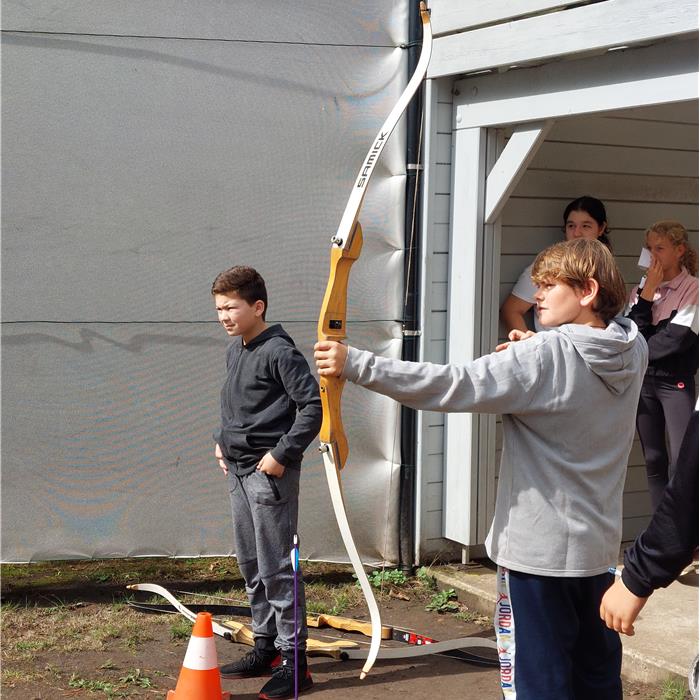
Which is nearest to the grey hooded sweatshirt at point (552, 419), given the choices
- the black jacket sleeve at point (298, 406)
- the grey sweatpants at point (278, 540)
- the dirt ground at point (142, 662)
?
the black jacket sleeve at point (298, 406)

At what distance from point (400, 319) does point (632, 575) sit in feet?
10.6

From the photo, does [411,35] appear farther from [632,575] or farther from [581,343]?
[632,575]

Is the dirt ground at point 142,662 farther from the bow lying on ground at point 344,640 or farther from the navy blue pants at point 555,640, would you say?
the navy blue pants at point 555,640

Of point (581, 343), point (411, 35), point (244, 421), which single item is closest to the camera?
point (581, 343)

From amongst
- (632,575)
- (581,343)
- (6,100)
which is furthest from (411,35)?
(632,575)

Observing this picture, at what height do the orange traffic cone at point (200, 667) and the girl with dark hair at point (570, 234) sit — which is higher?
the girl with dark hair at point (570, 234)

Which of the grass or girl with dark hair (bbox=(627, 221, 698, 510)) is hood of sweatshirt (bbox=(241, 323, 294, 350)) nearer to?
the grass

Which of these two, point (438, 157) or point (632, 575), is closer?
point (632, 575)

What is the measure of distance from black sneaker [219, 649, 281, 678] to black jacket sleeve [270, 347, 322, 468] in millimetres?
779

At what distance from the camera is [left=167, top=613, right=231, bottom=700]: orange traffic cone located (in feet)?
11.8

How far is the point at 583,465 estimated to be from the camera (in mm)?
2914

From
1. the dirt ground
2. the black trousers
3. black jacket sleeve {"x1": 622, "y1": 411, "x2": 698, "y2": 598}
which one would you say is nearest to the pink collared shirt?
the black trousers

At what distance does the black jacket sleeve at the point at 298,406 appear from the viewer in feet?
12.9

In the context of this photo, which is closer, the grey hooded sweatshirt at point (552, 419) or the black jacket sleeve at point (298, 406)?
Answer: the grey hooded sweatshirt at point (552, 419)
